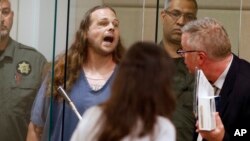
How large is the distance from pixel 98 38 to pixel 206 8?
2.65 feet

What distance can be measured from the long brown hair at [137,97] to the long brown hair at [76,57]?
1.08 meters

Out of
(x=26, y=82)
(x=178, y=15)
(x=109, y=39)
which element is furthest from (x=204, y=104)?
(x=26, y=82)

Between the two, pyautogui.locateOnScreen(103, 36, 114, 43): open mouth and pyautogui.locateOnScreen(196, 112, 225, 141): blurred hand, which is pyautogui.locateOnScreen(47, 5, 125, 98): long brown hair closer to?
pyautogui.locateOnScreen(103, 36, 114, 43): open mouth

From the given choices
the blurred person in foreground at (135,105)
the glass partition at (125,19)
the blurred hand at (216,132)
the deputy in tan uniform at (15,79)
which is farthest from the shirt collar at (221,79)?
the deputy in tan uniform at (15,79)

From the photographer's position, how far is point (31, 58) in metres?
3.40

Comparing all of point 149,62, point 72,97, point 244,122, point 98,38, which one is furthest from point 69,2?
point 149,62

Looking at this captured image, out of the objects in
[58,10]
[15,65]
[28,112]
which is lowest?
[28,112]

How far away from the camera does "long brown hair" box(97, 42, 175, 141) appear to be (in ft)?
5.83

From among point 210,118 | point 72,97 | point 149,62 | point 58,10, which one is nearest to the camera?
point 149,62

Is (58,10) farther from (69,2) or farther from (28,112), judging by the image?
(28,112)

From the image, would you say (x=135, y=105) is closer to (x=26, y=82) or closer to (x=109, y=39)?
(x=109, y=39)

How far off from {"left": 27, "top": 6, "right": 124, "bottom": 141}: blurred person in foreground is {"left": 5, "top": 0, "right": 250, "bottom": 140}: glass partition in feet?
0.44

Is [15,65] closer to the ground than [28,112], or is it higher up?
higher up

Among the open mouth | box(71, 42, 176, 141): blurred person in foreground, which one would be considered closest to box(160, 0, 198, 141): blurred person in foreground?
the open mouth
